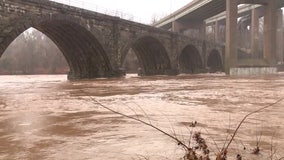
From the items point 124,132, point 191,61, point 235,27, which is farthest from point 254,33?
point 124,132

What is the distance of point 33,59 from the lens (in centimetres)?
7012

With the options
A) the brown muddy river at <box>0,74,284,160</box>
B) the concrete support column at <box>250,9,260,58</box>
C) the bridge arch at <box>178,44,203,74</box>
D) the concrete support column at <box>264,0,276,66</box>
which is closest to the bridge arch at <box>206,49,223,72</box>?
the concrete support column at <box>250,9,260,58</box>

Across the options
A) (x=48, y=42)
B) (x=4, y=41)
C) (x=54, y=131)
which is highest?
(x=48, y=42)

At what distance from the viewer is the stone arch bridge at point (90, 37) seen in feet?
57.7

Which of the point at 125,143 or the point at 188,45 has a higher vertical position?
the point at 188,45

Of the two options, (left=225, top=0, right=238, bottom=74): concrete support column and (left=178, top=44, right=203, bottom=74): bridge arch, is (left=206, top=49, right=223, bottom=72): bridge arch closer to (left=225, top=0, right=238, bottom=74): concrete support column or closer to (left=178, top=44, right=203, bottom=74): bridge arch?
(left=178, top=44, right=203, bottom=74): bridge arch

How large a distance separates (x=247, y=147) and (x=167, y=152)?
3.24ft

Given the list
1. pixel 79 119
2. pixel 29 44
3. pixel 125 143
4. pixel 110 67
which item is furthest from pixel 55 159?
pixel 29 44

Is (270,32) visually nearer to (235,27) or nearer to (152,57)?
(235,27)

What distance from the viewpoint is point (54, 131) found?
5.20 meters

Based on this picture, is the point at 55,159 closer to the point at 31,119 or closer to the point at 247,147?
the point at 247,147

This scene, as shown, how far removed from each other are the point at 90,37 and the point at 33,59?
49365 mm

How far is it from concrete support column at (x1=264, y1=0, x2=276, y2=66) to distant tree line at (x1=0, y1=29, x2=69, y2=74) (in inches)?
1501

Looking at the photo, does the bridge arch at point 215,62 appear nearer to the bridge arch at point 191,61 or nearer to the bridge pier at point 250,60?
the bridge arch at point 191,61
